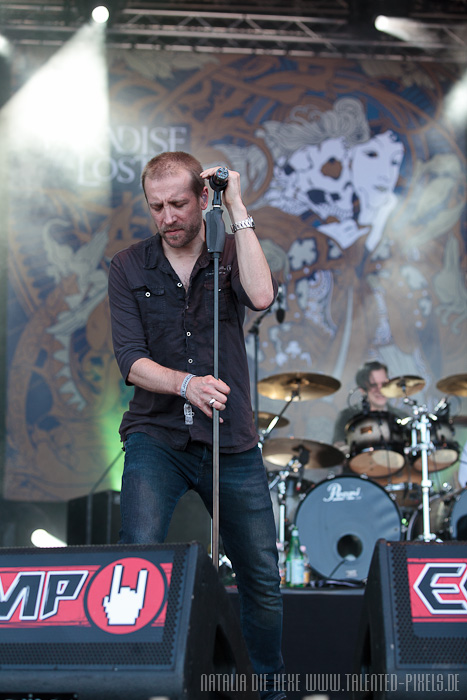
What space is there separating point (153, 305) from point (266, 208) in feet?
15.6

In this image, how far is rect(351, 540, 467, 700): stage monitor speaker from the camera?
1710 millimetres

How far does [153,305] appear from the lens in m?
2.76

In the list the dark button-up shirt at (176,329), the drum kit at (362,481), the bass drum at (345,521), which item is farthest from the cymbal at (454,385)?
the dark button-up shirt at (176,329)

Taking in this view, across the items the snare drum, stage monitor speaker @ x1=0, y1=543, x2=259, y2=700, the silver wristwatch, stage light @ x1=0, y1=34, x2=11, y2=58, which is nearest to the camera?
stage monitor speaker @ x1=0, y1=543, x2=259, y2=700

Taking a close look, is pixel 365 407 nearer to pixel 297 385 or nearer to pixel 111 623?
pixel 297 385

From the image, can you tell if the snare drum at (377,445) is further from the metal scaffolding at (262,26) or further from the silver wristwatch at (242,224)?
the silver wristwatch at (242,224)

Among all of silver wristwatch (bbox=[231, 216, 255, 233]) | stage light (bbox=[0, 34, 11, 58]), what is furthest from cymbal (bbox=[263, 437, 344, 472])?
stage light (bbox=[0, 34, 11, 58])

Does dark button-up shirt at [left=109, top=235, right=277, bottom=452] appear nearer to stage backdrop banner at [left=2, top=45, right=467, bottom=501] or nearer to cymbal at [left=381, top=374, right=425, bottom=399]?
cymbal at [left=381, top=374, right=425, bottom=399]

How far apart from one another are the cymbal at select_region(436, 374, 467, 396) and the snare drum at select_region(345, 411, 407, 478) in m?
0.51

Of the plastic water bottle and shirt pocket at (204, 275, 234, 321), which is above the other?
shirt pocket at (204, 275, 234, 321)

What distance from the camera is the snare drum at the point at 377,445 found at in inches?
240

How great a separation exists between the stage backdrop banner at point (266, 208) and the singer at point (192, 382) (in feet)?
13.9

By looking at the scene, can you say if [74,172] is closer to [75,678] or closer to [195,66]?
[195,66]

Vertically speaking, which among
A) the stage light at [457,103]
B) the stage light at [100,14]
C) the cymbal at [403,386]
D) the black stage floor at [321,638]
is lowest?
the black stage floor at [321,638]
